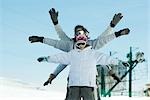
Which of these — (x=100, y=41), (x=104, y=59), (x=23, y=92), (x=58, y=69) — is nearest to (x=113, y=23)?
(x=100, y=41)

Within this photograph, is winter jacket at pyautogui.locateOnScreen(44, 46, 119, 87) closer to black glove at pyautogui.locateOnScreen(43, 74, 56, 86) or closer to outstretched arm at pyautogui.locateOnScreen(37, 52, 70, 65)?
outstretched arm at pyautogui.locateOnScreen(37, 52, 70, 65)

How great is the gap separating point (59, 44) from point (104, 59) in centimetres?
32

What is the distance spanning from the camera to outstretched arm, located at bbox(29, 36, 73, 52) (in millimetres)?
2578

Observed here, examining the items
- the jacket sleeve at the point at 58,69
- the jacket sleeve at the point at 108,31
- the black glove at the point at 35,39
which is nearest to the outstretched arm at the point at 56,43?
the black glove at the point at 35,39

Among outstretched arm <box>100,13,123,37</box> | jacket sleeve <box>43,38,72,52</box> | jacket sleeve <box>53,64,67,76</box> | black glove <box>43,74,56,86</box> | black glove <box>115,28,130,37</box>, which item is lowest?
black glove <box>43,74,56,86</box>

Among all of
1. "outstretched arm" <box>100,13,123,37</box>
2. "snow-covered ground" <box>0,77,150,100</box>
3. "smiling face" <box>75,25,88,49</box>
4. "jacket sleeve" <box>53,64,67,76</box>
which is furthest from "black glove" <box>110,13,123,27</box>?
"snow-covered ground" <box>0,77,150,100</box>

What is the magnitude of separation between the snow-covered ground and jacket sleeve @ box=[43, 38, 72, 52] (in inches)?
16.6

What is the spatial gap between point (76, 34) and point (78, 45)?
0.28ft

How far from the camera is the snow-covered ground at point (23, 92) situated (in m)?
2.88

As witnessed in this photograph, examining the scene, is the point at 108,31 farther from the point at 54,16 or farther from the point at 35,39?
the point at 35,39

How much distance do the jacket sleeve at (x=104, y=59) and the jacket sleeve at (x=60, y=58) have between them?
20cm

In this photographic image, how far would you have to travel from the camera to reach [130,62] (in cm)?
328

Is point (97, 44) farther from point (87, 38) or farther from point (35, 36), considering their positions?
point (35, 36)

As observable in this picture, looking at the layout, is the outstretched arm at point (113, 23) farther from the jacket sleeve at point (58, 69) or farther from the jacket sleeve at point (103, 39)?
the jacket sleeve at point (58, 69)
